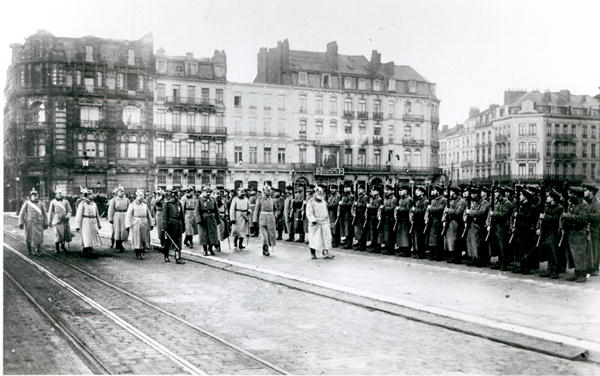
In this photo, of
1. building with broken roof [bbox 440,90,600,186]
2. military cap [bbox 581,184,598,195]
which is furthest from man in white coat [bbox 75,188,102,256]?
building with broken roof [bbox 440,90,600,186]

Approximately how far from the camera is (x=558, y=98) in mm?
65812

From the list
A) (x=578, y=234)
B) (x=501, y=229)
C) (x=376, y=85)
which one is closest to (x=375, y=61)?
(x=376, y=85)

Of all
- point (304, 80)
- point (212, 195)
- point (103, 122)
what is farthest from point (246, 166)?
point (212, 195)

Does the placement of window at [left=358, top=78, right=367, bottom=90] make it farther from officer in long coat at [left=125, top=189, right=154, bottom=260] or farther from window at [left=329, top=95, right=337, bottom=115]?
officer in long coat at [left=125, top=189, right=154, bottom=260]

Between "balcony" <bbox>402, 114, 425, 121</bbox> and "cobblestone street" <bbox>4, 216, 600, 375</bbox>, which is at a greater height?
"balcony" <bbox>402, 114, 425, 121</bbox>

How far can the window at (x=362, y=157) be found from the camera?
227ft

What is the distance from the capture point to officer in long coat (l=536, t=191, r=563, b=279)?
12977mm

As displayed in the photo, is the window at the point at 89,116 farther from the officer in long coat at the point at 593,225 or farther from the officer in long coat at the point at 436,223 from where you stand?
the officer in long coat at the point at 593,225

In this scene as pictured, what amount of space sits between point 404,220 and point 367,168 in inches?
Result: 2044

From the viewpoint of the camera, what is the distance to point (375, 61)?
69.8m

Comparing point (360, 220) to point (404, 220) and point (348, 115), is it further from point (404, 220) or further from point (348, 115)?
point (348, 115)

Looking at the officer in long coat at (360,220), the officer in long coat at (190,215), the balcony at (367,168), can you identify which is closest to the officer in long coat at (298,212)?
the officer in long coat at (360,220)

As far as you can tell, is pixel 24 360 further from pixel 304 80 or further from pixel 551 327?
pixel 304 80

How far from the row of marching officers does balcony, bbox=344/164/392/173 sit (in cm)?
4767
